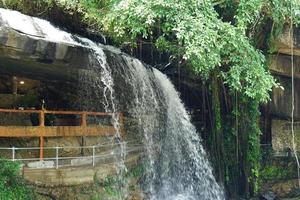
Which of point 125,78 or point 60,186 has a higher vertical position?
point 125,78

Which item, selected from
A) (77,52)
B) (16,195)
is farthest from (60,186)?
(77,52)

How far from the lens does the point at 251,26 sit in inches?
443

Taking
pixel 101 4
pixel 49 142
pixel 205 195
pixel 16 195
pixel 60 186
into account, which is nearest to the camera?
pixel 16 195

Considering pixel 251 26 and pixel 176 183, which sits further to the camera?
pixel 176 183

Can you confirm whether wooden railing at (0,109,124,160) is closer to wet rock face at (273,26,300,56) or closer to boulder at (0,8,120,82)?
boulder at (0,8,120,82)

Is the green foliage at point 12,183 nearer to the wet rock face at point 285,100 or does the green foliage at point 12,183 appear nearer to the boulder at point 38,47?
the boulder at point 38,47


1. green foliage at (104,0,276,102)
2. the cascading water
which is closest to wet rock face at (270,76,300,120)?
the cascading water

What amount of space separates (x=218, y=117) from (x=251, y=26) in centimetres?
303

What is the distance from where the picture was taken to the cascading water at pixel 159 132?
1154 cm

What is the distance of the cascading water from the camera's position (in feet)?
37.9

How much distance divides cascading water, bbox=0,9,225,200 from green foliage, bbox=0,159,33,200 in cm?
270

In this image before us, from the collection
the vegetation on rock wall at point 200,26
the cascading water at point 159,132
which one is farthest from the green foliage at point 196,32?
the cascading water at point 159,132

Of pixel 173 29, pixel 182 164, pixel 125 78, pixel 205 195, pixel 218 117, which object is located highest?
pixel 173 29

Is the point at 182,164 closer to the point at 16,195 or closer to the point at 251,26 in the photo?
the point at 251,26
